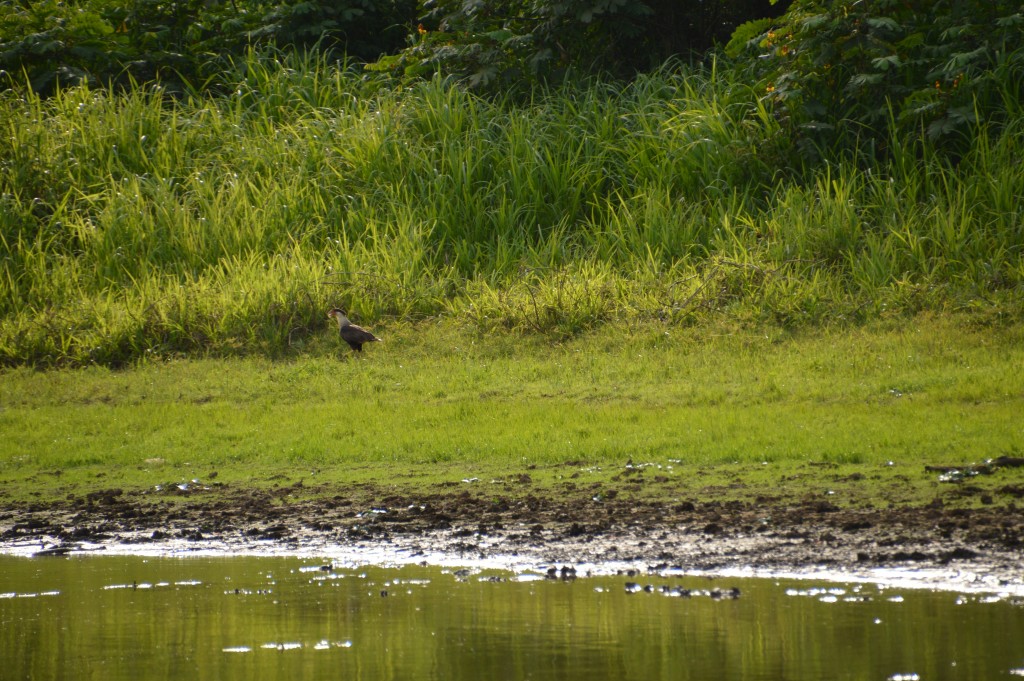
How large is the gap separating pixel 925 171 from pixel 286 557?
811cm

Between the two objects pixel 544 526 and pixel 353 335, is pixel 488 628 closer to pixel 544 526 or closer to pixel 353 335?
pixel 544 526

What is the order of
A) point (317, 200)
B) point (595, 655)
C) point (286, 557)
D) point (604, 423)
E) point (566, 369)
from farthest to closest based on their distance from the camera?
point (317, 200) < point (566, 369) < point (604, 423) < point (286, 557) < point (595, 655)

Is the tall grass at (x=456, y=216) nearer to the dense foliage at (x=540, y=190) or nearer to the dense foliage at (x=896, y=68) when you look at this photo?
the dense foliage at (x=540, y=190)

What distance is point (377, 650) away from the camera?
14.3 ft

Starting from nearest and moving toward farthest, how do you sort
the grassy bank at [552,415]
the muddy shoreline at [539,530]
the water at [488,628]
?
the water at [488,628]
the muddy shoreline at [539,530]
the grassy bank at [552,415]

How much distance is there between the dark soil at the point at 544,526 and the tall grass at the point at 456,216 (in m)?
4.38

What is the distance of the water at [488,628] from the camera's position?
4062 millimetres

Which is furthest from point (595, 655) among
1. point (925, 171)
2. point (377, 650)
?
point (925, 171)

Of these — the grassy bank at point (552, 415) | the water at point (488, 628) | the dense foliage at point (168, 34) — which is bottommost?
the grassy bank at point (552, 415)

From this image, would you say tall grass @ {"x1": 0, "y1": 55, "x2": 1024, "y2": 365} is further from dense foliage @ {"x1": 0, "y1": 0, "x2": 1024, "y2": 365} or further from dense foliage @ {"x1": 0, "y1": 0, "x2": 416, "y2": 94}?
dense foliage @ {"x1": 0, "y1": 0, "x2": 416, "y2": 94}

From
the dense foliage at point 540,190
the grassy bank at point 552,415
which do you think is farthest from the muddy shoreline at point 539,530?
the dense foliage at point 540,190

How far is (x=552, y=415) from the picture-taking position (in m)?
8.66

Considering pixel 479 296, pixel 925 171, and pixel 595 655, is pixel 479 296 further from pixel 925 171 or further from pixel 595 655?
pixel 595 655

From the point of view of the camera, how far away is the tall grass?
36.6ft
